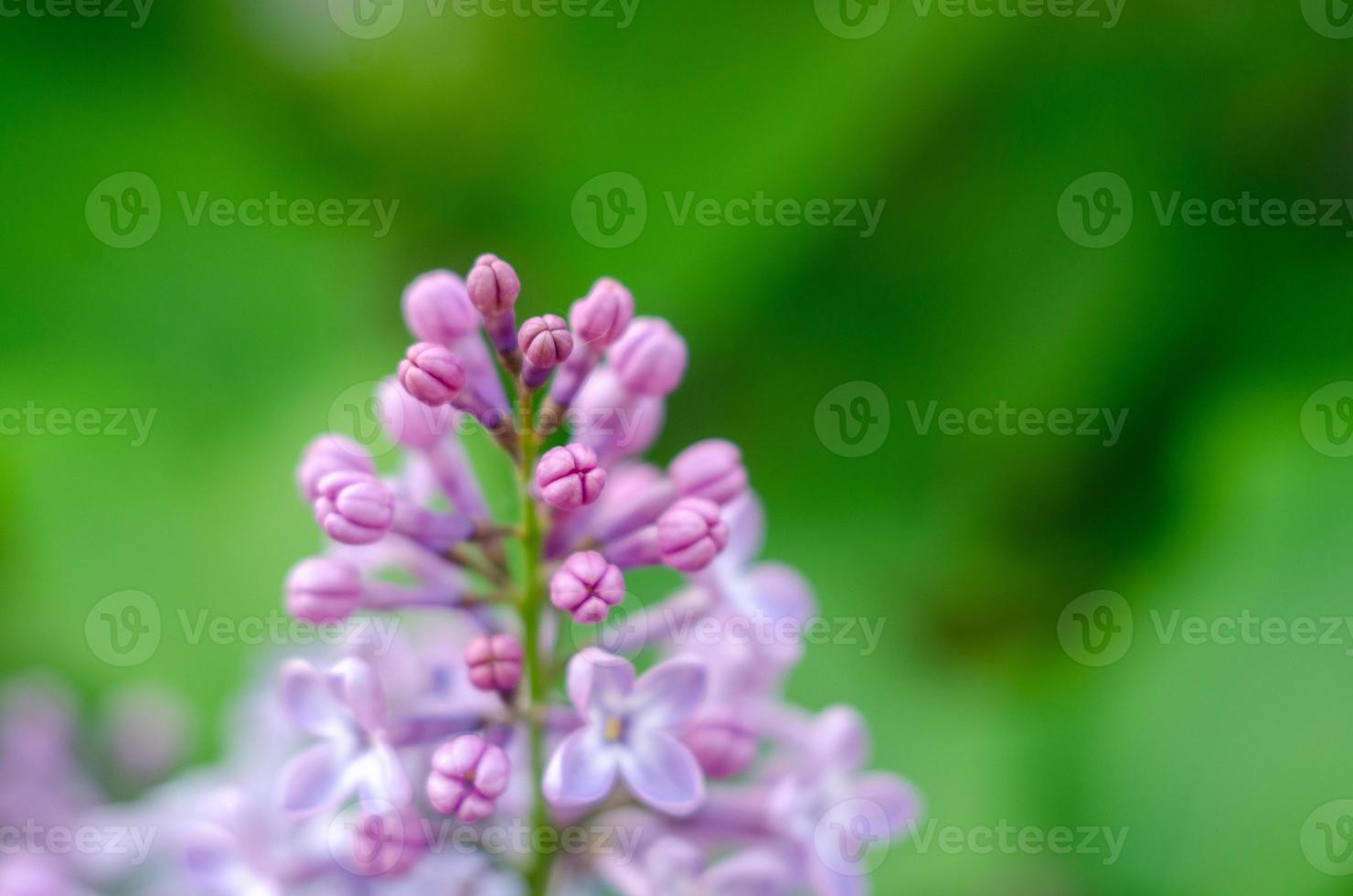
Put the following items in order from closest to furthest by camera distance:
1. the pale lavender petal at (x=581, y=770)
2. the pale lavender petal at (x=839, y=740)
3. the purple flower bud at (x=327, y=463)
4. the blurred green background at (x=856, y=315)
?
the pale lavender petal at (x=581, y=770) < the purple flower bud at (x=327, y=463) < the pale lavender petal at (x=839, y=740) < the blurred green background at (x=856, y=315)

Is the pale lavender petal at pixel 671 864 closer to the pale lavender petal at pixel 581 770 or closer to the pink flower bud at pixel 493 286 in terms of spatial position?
the pale lavender petal at pixel 581 770

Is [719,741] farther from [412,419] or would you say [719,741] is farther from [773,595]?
[412,419]

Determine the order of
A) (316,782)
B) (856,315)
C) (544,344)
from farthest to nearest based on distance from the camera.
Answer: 1. (856,315)
2. (316,782)
3. (544,344)

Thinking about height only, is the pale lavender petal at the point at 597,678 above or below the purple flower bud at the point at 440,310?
below

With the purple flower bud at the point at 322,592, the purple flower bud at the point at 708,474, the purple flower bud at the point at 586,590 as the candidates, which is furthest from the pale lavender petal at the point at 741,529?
the purple flower bud at the point at 322,592

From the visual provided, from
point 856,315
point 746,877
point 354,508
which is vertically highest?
point 856,315

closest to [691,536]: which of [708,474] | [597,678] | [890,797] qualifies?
[708,474]

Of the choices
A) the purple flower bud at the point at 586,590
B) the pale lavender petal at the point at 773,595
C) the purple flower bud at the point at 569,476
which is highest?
the purple flower bud at the point at 569,476

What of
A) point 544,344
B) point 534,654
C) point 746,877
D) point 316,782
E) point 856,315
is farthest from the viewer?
point 856,315
